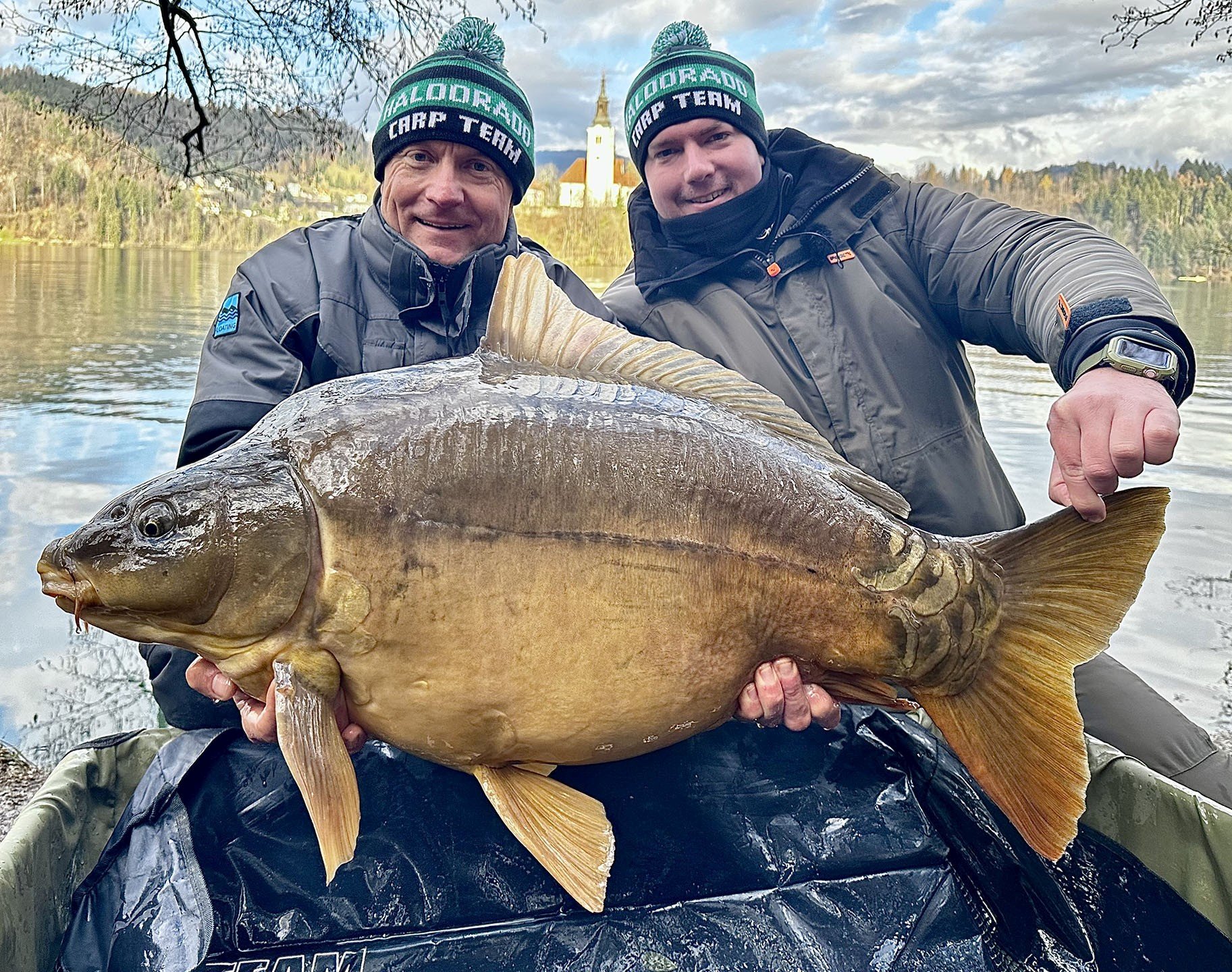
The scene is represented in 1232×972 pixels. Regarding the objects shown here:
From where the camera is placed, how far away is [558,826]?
1.53 metres

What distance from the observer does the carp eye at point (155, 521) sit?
1.39 m

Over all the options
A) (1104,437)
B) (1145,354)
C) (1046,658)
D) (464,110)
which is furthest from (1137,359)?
(464,110)

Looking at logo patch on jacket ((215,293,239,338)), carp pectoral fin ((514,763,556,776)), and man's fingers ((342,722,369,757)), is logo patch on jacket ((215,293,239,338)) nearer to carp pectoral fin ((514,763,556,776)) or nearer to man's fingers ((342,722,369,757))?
man's fingers ((342,722,369,757))

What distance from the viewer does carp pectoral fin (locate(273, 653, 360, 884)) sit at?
135 centimetres

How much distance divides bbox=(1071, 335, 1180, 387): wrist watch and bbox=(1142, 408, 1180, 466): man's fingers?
0.21 m

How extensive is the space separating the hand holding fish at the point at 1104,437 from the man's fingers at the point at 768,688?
53cm

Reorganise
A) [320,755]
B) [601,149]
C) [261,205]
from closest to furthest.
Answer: [320,755]
[261,205]
[601,149]

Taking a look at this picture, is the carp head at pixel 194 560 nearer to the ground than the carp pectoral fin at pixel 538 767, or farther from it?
farther from it

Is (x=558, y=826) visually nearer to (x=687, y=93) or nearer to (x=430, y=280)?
(x=430, y=280)

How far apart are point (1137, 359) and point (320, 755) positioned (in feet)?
5.03

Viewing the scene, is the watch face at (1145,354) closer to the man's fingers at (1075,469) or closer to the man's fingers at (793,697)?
the man's fingers at (1075,469)

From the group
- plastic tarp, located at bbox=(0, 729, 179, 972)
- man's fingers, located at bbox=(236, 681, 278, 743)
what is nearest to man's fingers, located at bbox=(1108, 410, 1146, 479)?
man's fingers, located at bbox=(236, 681, 278, 743)

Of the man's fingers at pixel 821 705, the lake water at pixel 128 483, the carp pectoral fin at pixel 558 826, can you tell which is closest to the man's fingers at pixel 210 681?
the carp pectoral fin at pixel 558 826

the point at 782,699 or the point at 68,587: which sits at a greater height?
the point at 68,587
